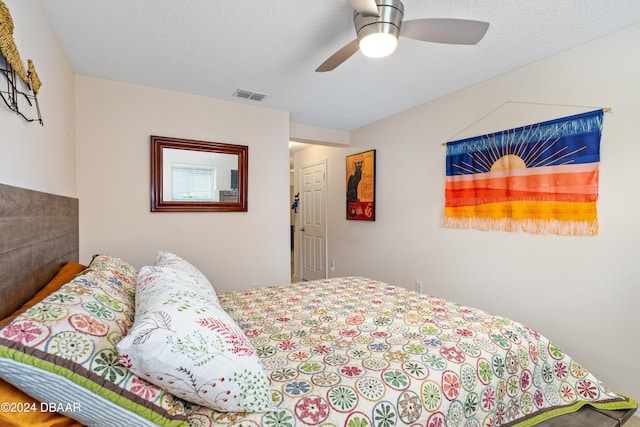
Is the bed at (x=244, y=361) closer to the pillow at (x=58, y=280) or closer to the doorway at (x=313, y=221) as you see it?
the pillow at (x=58, y=280)

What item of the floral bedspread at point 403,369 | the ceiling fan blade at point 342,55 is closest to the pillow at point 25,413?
the floral bedspread at point 403,369

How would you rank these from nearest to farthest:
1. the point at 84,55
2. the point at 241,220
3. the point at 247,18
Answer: the point at 247,18 < the point at 84,55 < the point at 241,220

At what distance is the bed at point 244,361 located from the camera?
0.72 meters

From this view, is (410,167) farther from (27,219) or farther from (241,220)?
(27,219)

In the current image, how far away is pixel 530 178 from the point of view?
2402 millimetres

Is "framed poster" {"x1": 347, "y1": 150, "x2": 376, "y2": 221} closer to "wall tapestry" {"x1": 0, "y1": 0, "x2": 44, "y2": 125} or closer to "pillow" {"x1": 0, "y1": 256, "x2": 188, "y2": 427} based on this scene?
"wall tapestry" {"x1": 0, "y1": 0, "x2": 44, "y2": 125}

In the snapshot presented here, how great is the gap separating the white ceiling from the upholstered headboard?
46.2 inches

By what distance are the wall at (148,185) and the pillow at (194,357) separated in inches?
85.7

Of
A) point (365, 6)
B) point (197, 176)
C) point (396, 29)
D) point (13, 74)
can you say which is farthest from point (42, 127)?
point (396, 29)

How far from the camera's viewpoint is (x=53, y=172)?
189cm

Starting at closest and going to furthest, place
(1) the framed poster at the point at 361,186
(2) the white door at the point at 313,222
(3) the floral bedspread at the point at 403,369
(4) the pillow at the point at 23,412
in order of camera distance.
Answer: (4) the pillow at the point at 23,412, (3) the floral bedspread at the point at 403,369, (1) the framed poster at the point at 361,186, (2) the white door at the point at 313,222

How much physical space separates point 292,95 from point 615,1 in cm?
239

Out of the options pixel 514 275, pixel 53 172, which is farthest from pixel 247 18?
pixel 514 275

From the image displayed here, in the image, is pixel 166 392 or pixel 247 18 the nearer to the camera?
A: pixel 166 392
